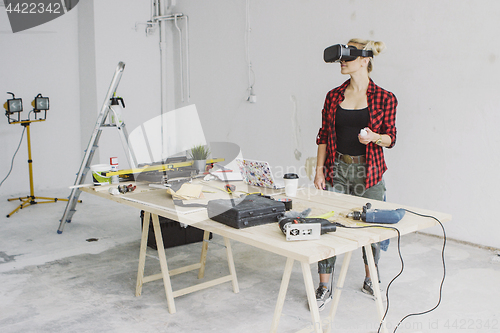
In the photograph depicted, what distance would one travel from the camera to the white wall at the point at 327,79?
10.8ft

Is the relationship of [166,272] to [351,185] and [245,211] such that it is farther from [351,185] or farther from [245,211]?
[351,185]

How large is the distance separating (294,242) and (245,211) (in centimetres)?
27

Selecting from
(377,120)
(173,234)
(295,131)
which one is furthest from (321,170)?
(295,131)

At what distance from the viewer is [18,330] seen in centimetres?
213

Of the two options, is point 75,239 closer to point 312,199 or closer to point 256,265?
point 256,265

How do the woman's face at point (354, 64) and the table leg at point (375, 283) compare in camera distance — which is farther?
the woman's face at point (354, 64)

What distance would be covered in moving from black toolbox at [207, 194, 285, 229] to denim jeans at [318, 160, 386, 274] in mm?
759

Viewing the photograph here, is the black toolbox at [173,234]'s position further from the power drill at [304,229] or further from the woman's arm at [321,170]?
the power drill at [304,229]

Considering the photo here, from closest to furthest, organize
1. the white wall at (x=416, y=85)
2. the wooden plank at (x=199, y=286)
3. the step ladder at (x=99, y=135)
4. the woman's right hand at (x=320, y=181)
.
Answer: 1. the wooden plank at (x=199, y=286)
2. the woman's right hand at (x=320, y=181)
3. the white wall at (x=416, y=85)
4. the step ladder at (x=99, y=135)

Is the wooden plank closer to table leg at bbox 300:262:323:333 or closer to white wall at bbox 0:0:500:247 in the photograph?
table leg at bbox 300:262:323:333

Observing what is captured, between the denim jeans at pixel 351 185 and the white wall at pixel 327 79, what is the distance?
1399mm

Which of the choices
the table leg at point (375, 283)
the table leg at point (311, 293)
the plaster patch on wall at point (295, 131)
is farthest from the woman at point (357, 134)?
the plaster patch on wall at point (295, 131)

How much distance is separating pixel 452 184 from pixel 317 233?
2.49m

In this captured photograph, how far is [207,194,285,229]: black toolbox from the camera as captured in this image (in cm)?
163
